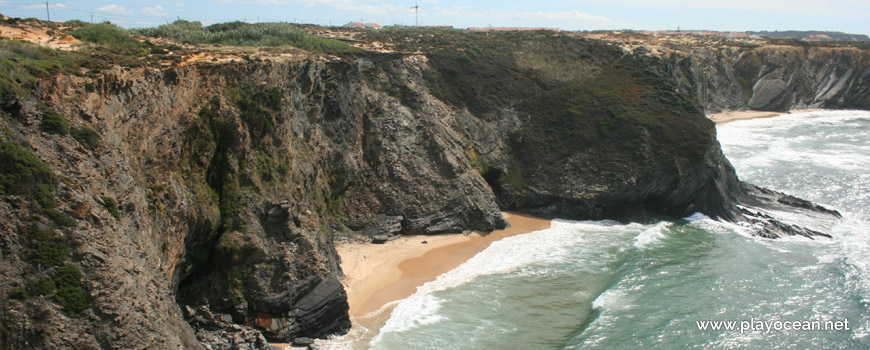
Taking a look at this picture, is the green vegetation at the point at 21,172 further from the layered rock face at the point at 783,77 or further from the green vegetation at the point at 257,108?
the layered rock face at the point at 783,77

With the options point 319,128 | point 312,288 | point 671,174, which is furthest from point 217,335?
point 671,174

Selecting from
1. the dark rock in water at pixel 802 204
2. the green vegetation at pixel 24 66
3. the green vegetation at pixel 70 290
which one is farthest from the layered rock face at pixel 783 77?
the green vegetation at pixel 70 290

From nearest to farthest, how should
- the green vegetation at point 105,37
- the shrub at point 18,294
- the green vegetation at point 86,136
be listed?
the shrub at point 18,294
the green vegetation at point 86,136
the green vegetation at point 105,37

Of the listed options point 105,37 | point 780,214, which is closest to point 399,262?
point 105,37

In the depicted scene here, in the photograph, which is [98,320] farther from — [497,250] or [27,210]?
[497,250]

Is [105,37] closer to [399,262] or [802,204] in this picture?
[399,262]

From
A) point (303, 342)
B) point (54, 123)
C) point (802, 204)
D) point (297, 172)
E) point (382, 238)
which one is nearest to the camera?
point (54, 123)

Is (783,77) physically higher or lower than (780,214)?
higher
